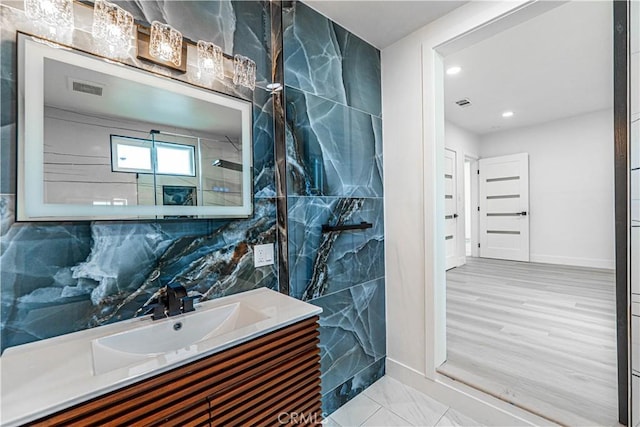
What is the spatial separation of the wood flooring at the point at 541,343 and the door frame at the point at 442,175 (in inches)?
9.8

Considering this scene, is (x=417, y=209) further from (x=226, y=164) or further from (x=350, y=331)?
(x=226, y=164)

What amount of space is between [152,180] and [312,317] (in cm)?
92

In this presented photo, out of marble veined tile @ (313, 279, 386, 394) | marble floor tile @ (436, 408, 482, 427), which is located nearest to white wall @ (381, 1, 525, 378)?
marble veined tile @ (313, 279, 386, 394)

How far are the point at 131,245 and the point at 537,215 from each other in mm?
6632

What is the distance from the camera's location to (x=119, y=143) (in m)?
1.15

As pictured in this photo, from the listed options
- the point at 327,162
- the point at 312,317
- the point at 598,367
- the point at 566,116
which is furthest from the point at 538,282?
the point at 312,317

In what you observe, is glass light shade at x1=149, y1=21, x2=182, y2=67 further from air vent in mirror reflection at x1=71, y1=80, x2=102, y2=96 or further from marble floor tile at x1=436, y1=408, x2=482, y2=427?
marble floor tile at x1=436, y1=408, x2=482, y2=427

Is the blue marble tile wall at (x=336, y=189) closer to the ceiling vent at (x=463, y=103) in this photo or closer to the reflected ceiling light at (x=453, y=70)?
the reflected ceiling light at (x=453, y=70)

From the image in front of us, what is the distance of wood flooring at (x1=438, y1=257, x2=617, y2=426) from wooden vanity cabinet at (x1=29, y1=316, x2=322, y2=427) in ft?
4.06

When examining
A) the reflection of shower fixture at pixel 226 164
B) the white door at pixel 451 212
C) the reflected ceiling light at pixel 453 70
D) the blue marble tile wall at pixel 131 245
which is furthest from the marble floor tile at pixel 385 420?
the white door at pixel 451 212

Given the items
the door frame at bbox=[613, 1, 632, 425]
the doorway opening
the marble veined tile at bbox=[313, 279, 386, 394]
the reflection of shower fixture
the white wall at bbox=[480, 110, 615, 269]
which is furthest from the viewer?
the white wall at bbox=[480, 110, 615, 269]

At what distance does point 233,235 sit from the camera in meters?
1.49

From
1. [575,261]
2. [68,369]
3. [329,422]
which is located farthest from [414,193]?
[575,261]

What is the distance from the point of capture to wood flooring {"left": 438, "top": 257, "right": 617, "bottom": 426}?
167 cm
